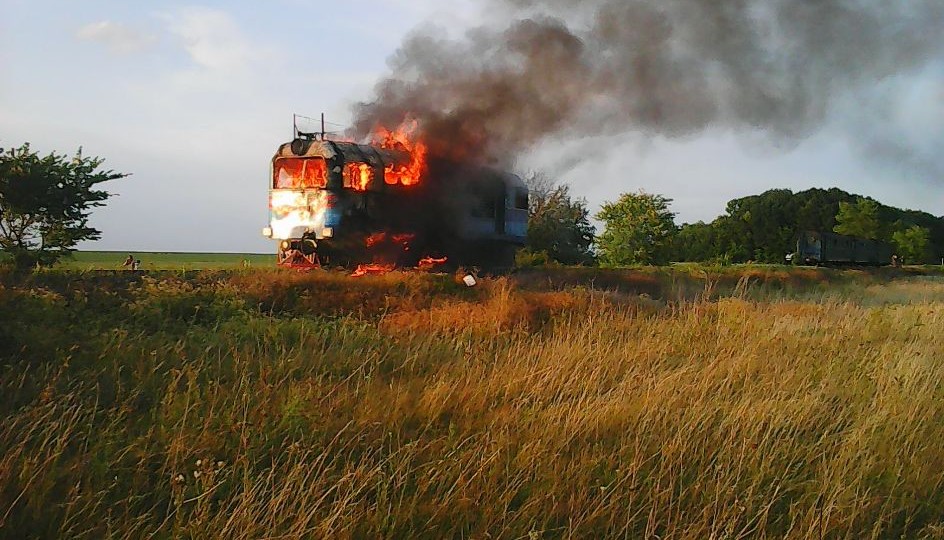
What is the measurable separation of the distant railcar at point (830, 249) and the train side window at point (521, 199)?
34566 millimetres

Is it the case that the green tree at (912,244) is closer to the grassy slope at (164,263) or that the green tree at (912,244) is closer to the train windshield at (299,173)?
the grassy slope at (164,263)

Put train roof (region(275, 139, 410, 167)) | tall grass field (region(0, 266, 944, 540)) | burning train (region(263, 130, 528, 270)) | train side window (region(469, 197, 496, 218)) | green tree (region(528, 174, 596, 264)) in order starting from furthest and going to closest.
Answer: green tree (region(528, 174, 596, 264))
train side window (region(469, 197, 496, 218))
train roof (region(275, 139, 410, 167))
burning train (region(263, 130, 528, 270))
tall grass field (region(0, 266, 944, 540))

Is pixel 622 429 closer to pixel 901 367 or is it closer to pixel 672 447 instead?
pixel 672 447

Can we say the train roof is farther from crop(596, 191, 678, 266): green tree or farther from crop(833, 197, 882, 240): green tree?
crop(833, 197, 882, 240): green tree

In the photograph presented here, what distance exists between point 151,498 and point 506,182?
19.5 m

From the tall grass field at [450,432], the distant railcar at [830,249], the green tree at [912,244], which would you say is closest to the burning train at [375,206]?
the tall grass field at [450,432]

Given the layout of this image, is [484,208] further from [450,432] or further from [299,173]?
[450,432]

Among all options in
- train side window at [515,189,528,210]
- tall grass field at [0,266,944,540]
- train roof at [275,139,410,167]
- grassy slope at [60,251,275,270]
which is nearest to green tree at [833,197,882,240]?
grassy slope at [60,251,275,270]

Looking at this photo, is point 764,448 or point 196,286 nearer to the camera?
point 764,448

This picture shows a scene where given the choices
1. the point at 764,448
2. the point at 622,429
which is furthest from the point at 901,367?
the point at 622,429

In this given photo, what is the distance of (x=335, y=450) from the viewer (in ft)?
15.8

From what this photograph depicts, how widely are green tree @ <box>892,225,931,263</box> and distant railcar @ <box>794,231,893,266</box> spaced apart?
22.7m

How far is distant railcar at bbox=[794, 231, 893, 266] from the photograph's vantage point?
52.2 metres

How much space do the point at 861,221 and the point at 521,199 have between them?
65.1 m
